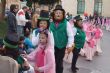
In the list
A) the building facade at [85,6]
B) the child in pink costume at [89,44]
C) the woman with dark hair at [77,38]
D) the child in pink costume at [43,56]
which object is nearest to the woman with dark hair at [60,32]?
the child in pink costume at [43,56]

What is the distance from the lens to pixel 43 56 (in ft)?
25.2

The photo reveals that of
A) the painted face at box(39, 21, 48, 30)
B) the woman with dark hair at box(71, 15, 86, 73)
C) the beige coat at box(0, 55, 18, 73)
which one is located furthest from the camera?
the woman with dark hair at box(71, 15, 86, 73)

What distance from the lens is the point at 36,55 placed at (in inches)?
306

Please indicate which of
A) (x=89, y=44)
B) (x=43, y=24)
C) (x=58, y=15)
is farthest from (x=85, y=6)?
(x=43, y=24)

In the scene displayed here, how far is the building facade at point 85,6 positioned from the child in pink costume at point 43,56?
53.0 meters

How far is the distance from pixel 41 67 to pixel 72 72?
4.52 meters

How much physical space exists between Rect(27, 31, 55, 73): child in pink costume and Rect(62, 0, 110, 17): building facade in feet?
174

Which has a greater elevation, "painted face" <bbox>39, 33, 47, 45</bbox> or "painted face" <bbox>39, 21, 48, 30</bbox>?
"painted face" <bbox>39, 21, 48, 30</bbox>

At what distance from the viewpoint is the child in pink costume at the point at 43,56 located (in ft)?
24.9

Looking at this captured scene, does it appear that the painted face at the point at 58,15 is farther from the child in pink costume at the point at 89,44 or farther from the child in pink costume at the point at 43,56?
the child in pink costume at the point at 89,44

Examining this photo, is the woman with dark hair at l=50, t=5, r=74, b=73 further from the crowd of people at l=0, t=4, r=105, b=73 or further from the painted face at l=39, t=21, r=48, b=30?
the painted face at l=39, t=21, r=48, b=30

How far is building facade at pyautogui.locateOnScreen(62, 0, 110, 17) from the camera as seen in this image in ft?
200

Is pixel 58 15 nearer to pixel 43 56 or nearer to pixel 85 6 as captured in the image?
pixel 43 56

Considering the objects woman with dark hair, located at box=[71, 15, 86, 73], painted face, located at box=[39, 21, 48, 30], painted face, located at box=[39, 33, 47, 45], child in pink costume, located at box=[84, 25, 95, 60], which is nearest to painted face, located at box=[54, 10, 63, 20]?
painted face, located at box=[39, 21, 48, 30]
